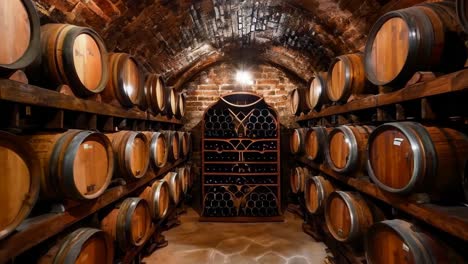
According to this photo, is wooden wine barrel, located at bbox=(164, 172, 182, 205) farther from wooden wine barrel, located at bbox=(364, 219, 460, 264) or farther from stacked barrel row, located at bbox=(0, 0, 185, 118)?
wooden wine barrel, located at bbox=(364, 219, 460, 264)

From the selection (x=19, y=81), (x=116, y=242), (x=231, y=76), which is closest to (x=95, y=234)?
(x=116, y=242)

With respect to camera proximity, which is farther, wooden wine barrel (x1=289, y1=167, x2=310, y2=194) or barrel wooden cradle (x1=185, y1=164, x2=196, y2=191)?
barrel wooden cradle (x1=185, y1=164, x2=196, y2=191)

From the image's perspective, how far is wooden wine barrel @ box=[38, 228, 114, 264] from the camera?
1.75 meters

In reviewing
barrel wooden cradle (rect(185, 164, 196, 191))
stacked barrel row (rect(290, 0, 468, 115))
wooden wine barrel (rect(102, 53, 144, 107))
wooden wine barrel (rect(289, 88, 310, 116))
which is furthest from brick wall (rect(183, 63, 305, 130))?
stacked barrel row (rect(290, 0, 468, 115))

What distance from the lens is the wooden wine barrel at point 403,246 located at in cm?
165

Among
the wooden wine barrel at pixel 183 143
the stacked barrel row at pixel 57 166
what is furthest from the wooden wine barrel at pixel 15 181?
the wooden wine barrel at pixel 183 143

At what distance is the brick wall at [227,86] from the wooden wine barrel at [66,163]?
15.7 ft

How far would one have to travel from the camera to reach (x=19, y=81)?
59.6 inches

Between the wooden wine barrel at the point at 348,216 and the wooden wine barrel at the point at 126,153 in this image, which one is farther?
the wooden wine barrel at the point at 126,153

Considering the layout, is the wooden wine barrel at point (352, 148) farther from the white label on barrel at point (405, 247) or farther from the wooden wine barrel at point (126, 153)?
the wooden wine barrel at point (126, 153)

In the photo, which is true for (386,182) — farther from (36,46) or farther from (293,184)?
(293,184)

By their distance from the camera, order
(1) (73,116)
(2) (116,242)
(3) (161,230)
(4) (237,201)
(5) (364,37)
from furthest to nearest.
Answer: (4) (237,201) → (3) (161,230) → (5) (364,37) → (2) (116,242) → (1) (73,116)

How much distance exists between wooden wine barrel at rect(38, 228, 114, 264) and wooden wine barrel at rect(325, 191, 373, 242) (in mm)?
2298

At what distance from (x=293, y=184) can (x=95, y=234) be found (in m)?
4.43
